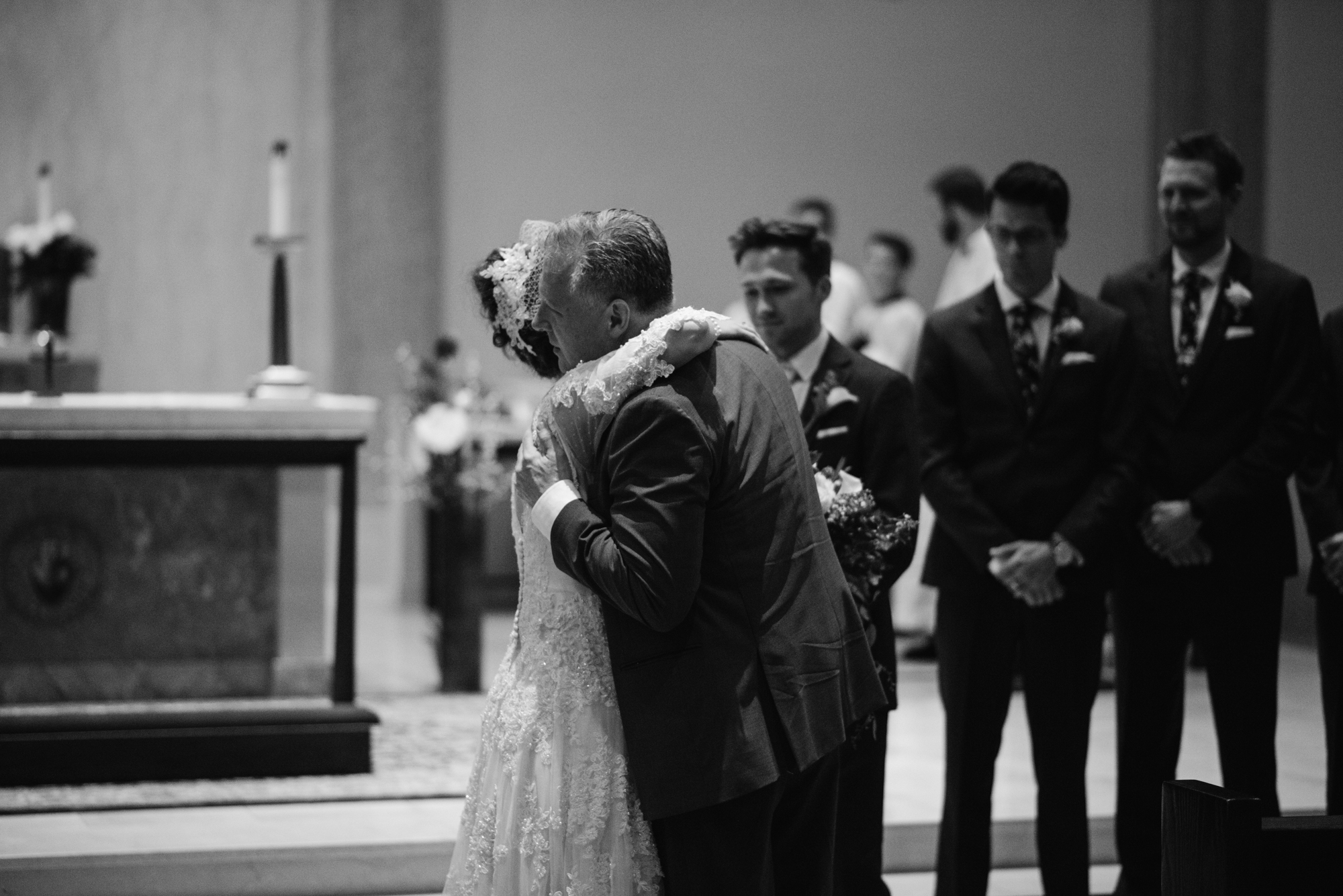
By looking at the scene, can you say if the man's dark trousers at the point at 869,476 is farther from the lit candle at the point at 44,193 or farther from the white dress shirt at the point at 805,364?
the lit candle at the point at 44,193

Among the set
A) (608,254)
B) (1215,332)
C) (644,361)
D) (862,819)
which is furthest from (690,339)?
(1215,332)

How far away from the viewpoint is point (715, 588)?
2906 millimetres

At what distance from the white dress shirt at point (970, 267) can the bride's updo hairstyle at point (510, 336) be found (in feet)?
15.0

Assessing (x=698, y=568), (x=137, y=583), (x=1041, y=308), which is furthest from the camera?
(x=137, y=583)

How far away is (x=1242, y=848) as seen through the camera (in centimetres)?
263

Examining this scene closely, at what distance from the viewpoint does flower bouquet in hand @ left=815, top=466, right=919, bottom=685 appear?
357 cm

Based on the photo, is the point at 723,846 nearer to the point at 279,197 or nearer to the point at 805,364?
the point at 805,364

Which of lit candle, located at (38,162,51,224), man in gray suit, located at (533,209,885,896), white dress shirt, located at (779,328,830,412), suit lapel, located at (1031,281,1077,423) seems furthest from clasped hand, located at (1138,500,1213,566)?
lit candle, located at (38,162,51,224)

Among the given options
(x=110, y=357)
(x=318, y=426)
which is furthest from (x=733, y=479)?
(x=110, y=357)

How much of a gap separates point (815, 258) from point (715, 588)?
136 cm

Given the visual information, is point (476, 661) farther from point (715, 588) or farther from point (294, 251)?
point (715, 588)

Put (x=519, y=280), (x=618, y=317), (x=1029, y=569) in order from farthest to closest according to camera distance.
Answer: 1. (x=1029, y=569)
2. (x=519, y=280)
3. (x=618, y=317)

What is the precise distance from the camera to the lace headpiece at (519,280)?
3051mm

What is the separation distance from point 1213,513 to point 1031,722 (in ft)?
2.35
